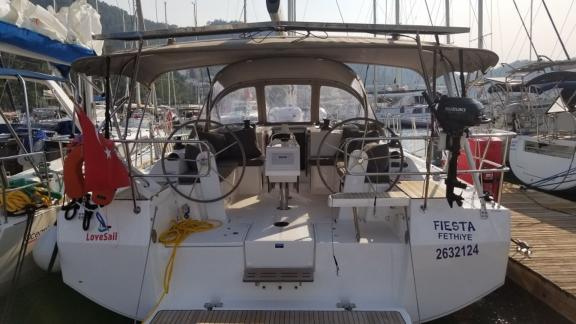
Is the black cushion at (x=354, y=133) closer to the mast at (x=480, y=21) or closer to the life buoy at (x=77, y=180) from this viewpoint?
the life buoy at (x=77, y=180)

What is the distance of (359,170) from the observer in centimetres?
392

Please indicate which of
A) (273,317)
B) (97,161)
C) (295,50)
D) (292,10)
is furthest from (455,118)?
(292,10)

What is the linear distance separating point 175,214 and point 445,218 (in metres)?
2.25

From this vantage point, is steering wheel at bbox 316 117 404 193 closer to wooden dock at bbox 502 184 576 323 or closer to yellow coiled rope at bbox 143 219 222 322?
yellow coiled rope at bbox 143 219 222 322

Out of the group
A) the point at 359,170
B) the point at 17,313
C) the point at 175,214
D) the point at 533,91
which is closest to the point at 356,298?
the point at 359,170

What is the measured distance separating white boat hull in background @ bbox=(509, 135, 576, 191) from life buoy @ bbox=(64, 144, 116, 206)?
342 inches

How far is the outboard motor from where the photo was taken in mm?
2980

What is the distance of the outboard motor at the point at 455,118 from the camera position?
298 centimetres

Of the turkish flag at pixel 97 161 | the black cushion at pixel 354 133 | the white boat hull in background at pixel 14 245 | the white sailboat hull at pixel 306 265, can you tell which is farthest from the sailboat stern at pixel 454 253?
the white boat hull in background at pixel 14 245

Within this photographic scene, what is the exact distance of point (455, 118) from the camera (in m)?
3.01

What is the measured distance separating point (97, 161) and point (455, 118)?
7.94ft

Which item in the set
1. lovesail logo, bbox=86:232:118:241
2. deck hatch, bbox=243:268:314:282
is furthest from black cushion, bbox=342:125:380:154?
lovesail logo, bbox=86:232:118:241

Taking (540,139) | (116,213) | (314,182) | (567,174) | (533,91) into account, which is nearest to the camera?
(116,213)

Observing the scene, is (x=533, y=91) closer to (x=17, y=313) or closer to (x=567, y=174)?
(x=567, y=174)
